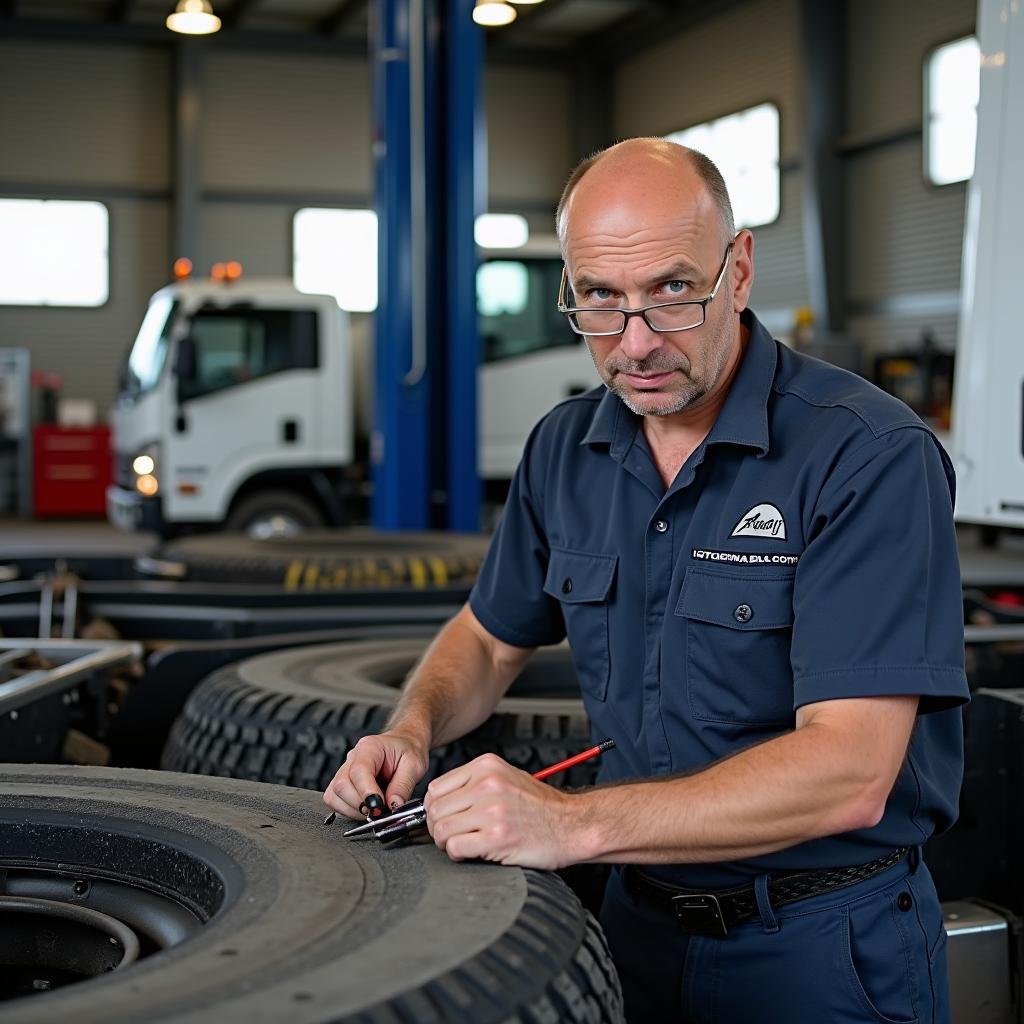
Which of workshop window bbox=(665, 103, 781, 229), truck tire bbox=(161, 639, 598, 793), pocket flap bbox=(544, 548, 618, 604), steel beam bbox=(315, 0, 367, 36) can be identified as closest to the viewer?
pocket flap bbox=(544, 548, 618, 604)

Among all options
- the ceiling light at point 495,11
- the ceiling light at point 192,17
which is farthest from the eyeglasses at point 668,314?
the ceiling light at point 192,17

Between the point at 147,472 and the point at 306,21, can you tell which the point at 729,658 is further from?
the point at 306,21

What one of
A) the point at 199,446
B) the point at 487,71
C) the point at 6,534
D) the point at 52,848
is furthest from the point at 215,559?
the point at 487,71

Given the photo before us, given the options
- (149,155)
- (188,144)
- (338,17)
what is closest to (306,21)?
(338,17)

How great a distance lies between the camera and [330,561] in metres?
4.19

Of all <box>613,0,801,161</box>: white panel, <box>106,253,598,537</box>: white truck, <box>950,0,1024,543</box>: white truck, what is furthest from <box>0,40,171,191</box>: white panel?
<box>950,0,1024,543</box>: white truck

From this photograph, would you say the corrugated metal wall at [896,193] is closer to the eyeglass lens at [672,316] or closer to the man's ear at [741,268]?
the man's ear at [741,268]

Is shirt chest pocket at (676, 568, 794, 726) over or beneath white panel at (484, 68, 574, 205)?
beneath

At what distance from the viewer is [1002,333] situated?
254 centimetres

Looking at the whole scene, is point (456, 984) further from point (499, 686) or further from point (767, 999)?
point (499, 686)

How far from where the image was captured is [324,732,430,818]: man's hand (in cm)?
158

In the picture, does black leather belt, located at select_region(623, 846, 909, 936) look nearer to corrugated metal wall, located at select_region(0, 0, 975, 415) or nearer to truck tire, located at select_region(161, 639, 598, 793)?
truck tire, located at select_region(161, 639, 598, 793)

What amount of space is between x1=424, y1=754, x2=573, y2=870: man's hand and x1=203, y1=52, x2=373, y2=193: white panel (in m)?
15.3

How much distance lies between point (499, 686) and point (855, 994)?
69 cm
